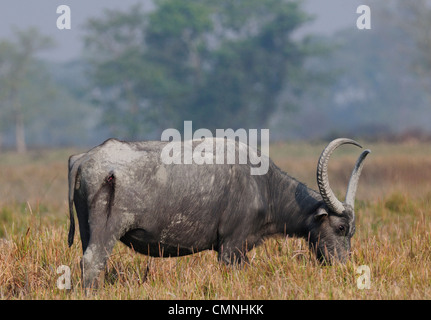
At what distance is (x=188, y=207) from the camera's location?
594 centimetres

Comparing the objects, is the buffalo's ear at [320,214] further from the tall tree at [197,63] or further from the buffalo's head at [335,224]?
the tall tree at [197,63]

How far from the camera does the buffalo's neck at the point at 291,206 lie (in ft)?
21.6

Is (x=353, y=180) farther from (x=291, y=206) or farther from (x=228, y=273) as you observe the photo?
(x=228, y=273)

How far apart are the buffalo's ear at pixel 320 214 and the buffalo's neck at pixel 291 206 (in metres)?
0.12

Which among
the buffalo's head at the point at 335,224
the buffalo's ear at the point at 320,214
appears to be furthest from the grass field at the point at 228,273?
the buffalo's ear at the point at 320,214

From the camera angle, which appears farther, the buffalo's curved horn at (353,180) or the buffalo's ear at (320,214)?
the buffalo's curved horn at (353,180)

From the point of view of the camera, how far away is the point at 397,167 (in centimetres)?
1927

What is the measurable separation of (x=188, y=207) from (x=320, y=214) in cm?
136

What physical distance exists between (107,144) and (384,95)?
8214 centimetres

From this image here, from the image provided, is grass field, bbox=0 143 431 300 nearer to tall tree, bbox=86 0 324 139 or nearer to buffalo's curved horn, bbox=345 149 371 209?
buffalo's curved horn, bbox=345 149 371 209

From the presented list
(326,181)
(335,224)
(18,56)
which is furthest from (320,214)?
(18,56)

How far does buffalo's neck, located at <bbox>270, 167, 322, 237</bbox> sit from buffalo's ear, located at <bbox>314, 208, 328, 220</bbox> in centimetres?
12
